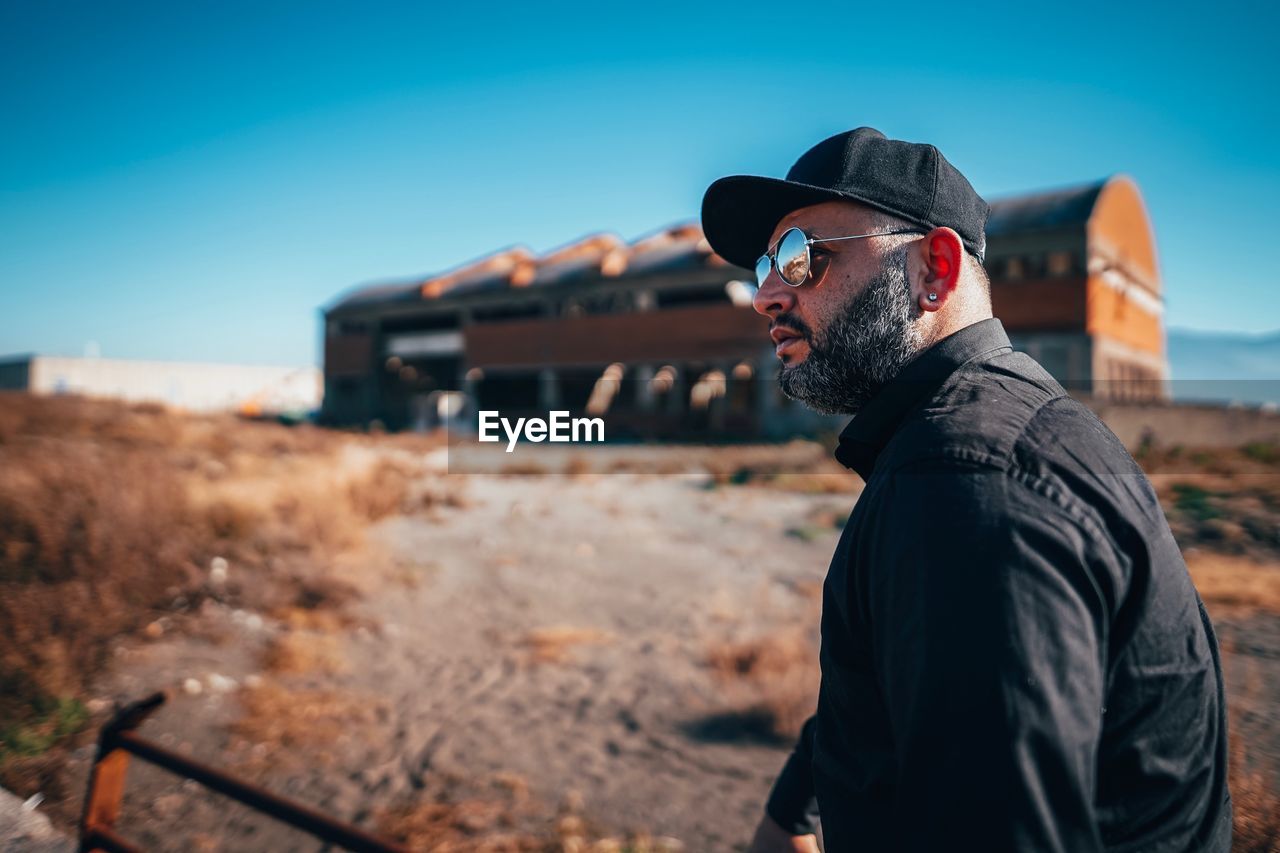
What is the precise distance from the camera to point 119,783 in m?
2.67

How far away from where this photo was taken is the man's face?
147cm

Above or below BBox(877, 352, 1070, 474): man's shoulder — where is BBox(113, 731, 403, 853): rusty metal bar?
below

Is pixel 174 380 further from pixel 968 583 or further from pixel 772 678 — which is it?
pixel 968 583

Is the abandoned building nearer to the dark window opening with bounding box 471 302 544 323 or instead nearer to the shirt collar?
the dark window opening with bounding box 471 302 544 323

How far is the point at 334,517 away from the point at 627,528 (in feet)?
14.7

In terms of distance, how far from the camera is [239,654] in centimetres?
642

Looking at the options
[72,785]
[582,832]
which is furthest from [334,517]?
[582,832]

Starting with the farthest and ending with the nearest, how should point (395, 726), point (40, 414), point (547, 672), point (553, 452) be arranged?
point (553, 452), point (40, 414), point (547, 672), point (395, 726)

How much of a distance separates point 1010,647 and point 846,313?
33.0 inches

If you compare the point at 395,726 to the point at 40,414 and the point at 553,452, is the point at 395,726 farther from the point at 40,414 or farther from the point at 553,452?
the point at 553,452

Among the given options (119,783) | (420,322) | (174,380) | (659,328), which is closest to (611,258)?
(659,328)

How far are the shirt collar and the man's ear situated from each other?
0.29 feet

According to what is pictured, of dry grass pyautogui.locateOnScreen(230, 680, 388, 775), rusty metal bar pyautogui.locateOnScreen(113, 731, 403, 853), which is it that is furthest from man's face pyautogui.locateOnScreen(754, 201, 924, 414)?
dry grass pyautogui.locateOnScreen(230, 680, 388, 775)

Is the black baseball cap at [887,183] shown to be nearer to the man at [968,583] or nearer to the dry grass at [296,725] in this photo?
the man at [968,583]
